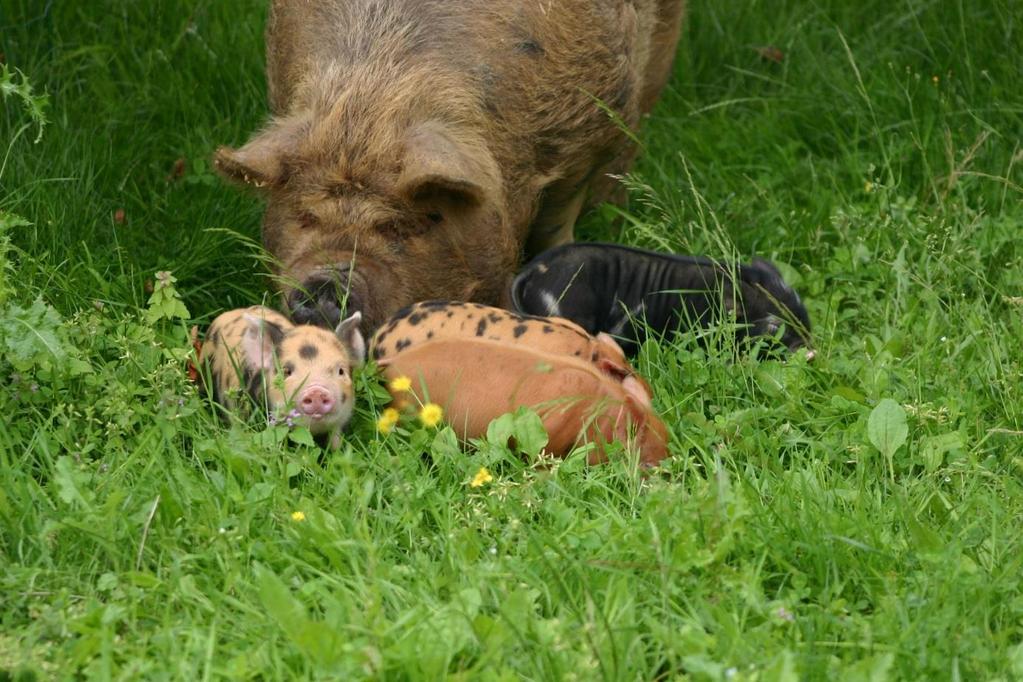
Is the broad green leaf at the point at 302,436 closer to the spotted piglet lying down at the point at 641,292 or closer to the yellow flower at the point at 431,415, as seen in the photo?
the yellow flower at the point at 431,415

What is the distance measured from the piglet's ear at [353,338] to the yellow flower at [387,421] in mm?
291

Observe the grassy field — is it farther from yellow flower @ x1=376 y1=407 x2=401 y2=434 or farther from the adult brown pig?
the adult brown pig

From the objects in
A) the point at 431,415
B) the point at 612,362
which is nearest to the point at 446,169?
the point at 612,362

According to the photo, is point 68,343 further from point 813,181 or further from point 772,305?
point 813,181

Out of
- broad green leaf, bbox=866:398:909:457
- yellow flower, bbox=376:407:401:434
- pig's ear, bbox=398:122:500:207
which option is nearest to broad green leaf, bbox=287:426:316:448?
yellow flower, bbox=376:407:401:434

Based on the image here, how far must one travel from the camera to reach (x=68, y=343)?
4383 millimetres

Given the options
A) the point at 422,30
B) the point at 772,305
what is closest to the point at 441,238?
the point at 422,30

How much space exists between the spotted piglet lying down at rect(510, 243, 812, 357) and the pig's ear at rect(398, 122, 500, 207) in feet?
1.14

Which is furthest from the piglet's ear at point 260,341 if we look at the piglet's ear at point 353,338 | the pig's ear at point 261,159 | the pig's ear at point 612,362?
the pig's ear at point 612,362

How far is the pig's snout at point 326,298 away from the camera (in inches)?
192

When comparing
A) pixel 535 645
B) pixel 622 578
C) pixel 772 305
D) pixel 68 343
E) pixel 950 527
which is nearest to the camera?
pixel 535 645

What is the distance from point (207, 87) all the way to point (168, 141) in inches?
14.7

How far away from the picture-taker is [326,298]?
4891 millimetres

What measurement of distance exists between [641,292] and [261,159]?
1.35 m
